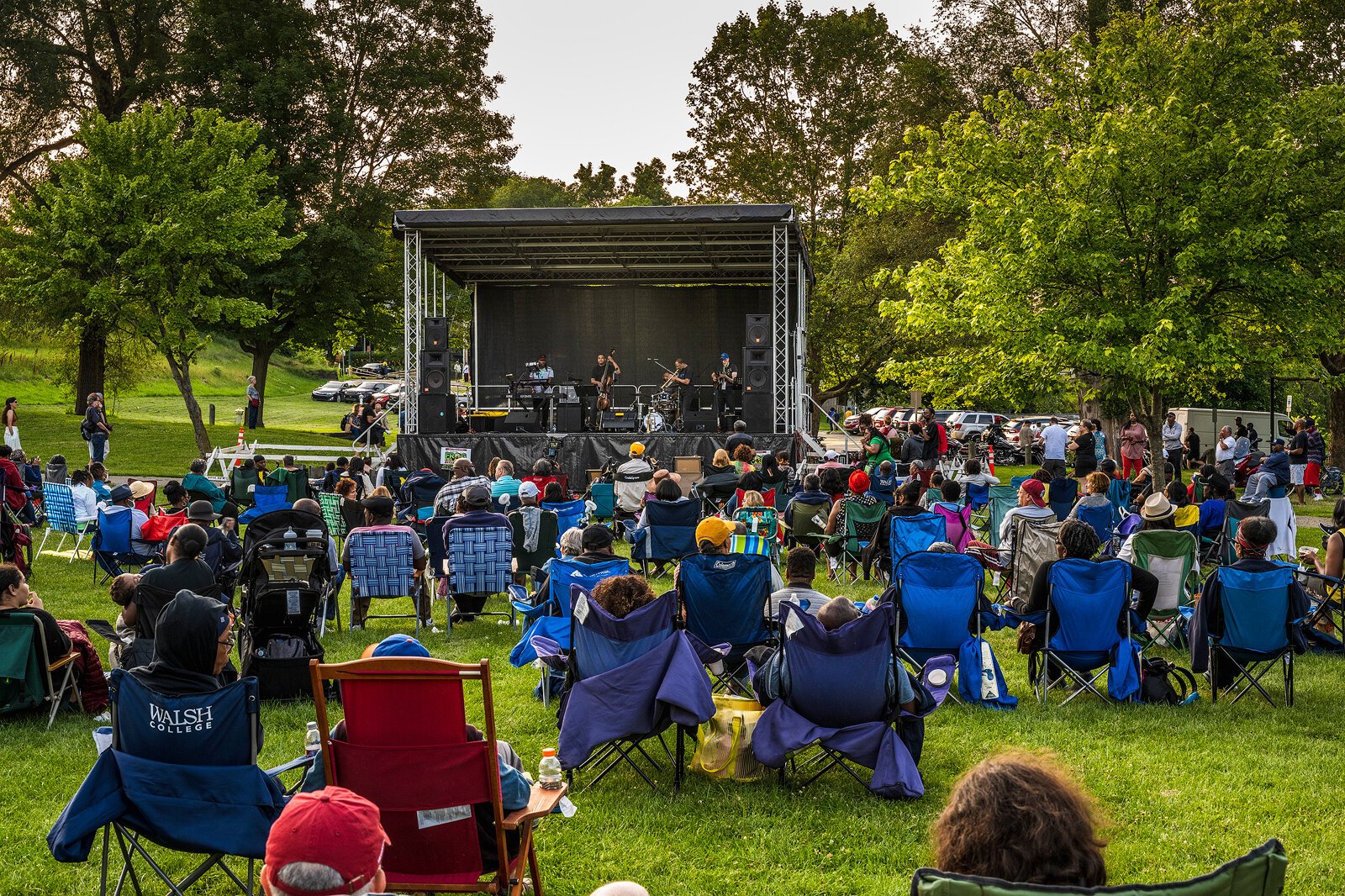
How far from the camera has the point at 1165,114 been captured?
12609mm

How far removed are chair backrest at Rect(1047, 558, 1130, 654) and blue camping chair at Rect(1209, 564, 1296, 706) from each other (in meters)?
0.57

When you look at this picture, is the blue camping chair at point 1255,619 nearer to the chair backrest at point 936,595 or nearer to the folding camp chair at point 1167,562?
the folding camp chair at point 1167,562

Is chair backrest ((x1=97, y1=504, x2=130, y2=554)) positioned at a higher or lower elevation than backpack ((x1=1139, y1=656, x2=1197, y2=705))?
higher

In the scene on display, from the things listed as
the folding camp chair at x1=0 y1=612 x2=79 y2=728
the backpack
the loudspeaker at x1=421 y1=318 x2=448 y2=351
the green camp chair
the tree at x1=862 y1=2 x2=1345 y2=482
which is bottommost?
the backpack

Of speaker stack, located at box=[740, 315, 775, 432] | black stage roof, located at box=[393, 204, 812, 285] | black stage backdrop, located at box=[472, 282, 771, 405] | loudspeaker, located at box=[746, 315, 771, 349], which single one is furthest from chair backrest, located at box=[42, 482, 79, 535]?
black stage backdrop, located at box=[472, 282, 771, 405]

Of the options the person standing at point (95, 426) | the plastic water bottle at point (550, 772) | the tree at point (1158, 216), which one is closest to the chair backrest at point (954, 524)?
the tree at point (1158, 216)

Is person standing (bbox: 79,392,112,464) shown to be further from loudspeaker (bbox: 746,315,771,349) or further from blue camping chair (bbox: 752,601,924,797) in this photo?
blue camping chair (bbox: 752,601,924,797)

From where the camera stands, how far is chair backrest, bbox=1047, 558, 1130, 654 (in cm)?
589

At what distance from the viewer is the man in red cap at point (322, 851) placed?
2072 mm

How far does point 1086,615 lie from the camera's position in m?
5.95

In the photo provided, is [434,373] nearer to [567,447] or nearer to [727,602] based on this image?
[567,447]

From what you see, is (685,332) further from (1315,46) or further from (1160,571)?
(1160,571)

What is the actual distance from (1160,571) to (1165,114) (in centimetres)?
748

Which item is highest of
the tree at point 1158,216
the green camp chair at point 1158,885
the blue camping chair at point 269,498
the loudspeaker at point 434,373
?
the tree at point 1158,216
